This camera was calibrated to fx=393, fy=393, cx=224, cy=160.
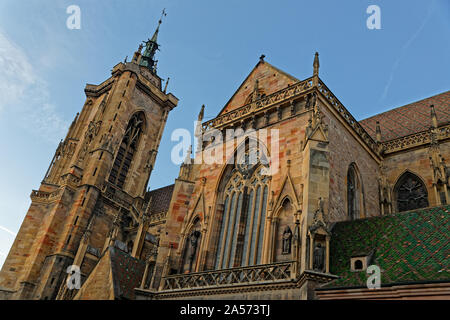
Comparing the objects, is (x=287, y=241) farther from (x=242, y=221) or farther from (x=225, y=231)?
(x=225, y=231)

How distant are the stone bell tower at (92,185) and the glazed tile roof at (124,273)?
6.78 feet

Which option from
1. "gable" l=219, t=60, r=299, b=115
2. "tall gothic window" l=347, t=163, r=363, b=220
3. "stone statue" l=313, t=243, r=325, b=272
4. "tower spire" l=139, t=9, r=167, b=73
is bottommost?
"stone statue" l=313, t=243, r=325, b=272

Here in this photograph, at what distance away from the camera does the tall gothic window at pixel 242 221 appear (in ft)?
42.9

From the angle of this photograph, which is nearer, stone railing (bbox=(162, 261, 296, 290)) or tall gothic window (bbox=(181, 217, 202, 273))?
stone railing (bbox=(162, 261, 296, 290))

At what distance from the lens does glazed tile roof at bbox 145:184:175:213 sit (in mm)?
31562

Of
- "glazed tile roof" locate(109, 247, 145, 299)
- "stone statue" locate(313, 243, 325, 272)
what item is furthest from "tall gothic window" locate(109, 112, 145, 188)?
"stone statue" locate(313, 243, 325, 272)

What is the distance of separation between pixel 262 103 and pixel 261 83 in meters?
2.27

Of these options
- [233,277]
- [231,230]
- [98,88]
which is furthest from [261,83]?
[98,88]

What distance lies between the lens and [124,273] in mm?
14945

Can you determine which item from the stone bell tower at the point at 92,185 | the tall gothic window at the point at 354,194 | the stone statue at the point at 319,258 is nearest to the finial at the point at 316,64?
the tall gothic window at the point at 354,194

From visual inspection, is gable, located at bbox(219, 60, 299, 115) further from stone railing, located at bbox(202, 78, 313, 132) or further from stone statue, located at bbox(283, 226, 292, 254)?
stone statue, located at bbox(283, 226, 292, 254)

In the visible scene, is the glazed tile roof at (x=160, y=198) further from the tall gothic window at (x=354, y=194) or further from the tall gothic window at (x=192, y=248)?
the tall gothic window at (x=354, y=194)
